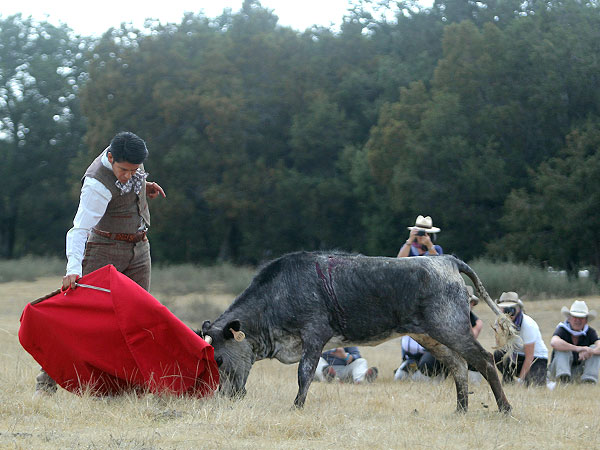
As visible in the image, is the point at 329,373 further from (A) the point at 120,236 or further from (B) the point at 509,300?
(A) the point at 120,236

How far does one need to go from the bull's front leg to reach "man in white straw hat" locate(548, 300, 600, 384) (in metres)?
4.28

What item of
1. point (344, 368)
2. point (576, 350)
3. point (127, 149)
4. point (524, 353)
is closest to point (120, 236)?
point (127, 149)

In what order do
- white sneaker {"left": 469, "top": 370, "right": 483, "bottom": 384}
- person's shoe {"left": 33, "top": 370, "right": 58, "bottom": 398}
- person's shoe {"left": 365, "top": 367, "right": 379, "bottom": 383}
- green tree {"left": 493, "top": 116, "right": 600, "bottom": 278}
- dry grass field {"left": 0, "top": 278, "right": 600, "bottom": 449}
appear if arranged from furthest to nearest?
green tree {"left": 493, "top": 116, "right": 600, "bottom": 278} → person's shoe {"left": 365, "top": 367, "right": 379, "bottom": 383} → white sneaker {"left": 469, "top": 370, "right": 483, "bottom": 384} → person's shoe {"left": 33, "top": 370, "right": 58, "bottom": 398} → dry grass field {"left": 0, "top": 278, "right": 600, "bottom": 449}

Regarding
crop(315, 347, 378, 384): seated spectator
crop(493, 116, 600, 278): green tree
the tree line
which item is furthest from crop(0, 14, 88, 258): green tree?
crop(315, 347, 378, 384): seated spectator

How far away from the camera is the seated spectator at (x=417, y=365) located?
10.1 meters

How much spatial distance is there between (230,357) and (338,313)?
98 centimetres

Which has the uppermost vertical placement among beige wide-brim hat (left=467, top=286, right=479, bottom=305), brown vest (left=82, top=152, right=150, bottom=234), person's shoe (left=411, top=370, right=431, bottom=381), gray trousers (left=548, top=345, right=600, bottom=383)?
brown vest (left=82, top=152, right=150, bottom=234)

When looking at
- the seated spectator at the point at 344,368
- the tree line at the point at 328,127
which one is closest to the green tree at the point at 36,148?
the tree line at the point at 328,127

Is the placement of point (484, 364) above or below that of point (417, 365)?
above

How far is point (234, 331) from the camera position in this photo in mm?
7023

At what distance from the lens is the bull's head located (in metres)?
7.19

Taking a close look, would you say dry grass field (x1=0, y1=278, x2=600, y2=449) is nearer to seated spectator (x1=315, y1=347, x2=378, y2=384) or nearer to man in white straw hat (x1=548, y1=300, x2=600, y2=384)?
man in white straw hat (x1=548, y1=300, x2=600, y2=384)

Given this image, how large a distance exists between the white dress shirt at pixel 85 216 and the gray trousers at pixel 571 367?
237 inches

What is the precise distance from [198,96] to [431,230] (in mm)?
22452
